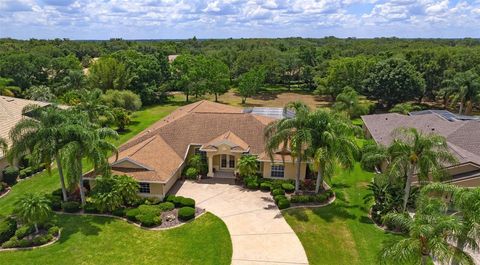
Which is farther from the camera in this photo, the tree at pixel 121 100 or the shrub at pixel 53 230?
the tree at pixel 121 100

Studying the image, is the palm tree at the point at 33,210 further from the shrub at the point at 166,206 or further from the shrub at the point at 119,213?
the shrub at the point at 166,206

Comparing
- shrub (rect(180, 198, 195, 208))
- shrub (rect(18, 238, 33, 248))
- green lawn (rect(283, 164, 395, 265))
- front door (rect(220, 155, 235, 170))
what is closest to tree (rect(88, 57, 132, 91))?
front door (rect(220, 155, 235, 170))

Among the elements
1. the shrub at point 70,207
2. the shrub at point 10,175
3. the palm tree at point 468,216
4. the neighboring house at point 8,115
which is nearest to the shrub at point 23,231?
the shrub at point 70,207

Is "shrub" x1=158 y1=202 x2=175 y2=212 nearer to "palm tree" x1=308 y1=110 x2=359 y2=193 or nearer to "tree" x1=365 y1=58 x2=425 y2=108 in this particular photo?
"palm tree" x1=308 y1=110 x2=359 y2=193

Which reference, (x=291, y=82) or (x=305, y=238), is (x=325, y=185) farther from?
(x=291, y=82)

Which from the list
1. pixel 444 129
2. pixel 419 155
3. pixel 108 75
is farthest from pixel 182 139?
pixel 108 75

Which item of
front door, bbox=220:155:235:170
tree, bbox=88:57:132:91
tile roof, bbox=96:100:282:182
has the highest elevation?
tree, bbox=88:57:132:91

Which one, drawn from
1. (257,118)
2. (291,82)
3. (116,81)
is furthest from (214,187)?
(291,82)
